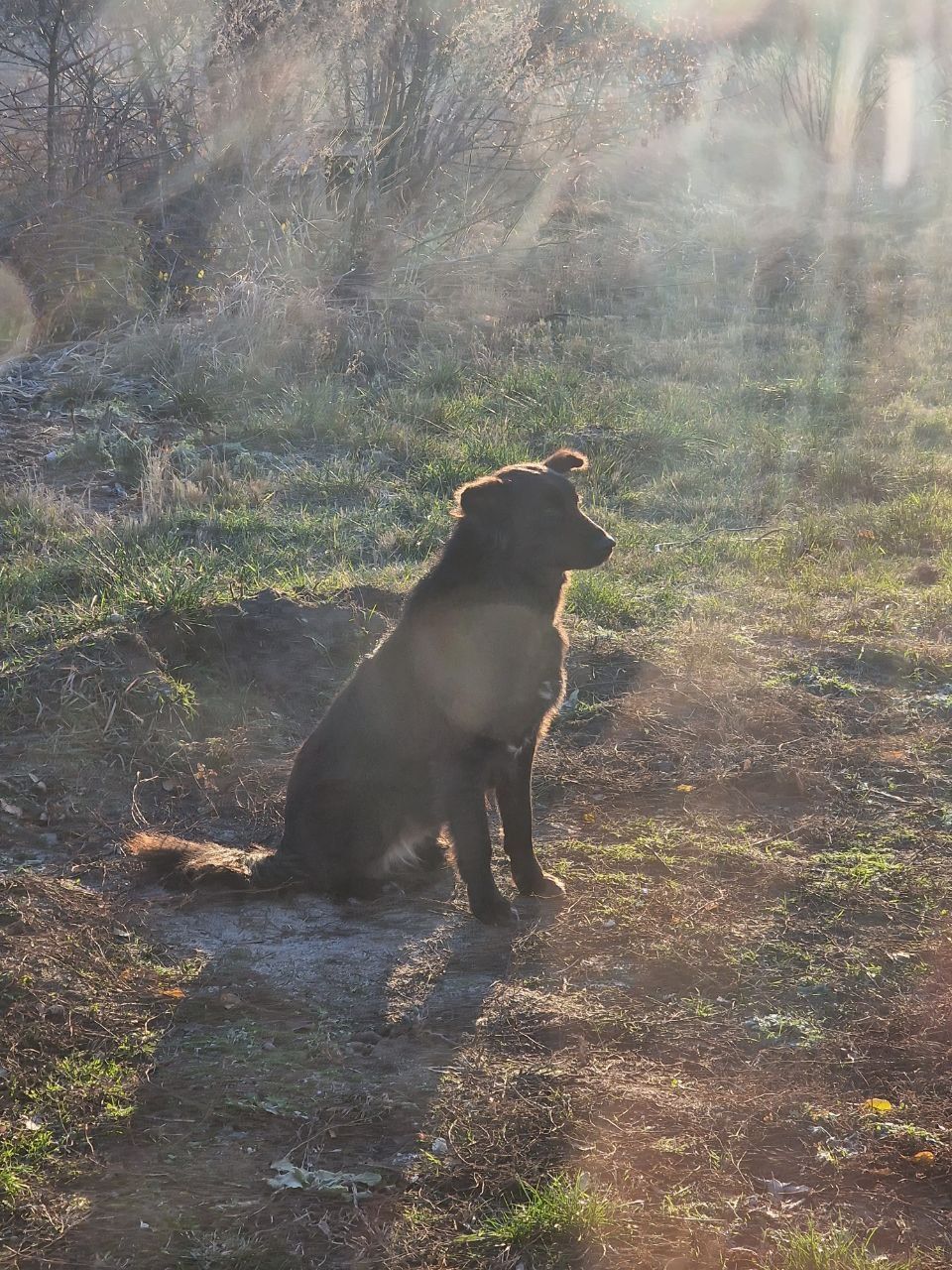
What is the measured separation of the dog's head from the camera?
4793 mm

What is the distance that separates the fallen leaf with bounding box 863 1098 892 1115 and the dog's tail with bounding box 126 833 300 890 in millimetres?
2280

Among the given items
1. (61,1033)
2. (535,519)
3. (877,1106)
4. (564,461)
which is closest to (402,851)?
(535,519)

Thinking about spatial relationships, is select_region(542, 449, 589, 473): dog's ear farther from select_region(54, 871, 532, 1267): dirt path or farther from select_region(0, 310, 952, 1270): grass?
select_region(54, 871, 532, 1267): dirt path

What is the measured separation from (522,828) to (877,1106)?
1.80m

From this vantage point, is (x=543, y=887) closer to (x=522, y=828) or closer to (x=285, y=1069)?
(x=522, y=828)

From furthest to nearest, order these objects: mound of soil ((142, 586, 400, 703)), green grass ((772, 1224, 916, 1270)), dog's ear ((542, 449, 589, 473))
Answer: mound of soil ((142, 586, 400, 703)) → dog's ear ((542, 449, 589, 473)) → green grass ((772, 1224, 916, 1270))

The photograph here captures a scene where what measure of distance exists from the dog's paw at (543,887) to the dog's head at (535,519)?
1.21 metres

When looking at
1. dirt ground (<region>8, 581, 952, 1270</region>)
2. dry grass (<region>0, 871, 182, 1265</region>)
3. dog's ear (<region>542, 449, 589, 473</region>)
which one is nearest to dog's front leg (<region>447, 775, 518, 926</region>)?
dirt ground (<region>8, 581, 952, 1270</region>)

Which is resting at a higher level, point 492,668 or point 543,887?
point 492,668

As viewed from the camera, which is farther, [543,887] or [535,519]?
[535,519]

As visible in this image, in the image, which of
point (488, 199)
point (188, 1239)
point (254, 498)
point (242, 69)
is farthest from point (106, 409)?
point (188, 1239)

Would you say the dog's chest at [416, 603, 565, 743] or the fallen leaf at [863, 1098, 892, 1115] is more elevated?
the dog's chest at [416, 603, 565, 743]

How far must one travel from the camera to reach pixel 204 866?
461cm

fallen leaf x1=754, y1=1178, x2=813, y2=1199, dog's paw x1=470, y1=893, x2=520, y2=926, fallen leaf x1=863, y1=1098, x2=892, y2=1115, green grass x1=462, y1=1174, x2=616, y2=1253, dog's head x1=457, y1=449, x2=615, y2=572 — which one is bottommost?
dog's paw x1=470, y1=893, x2=520, y2=926
